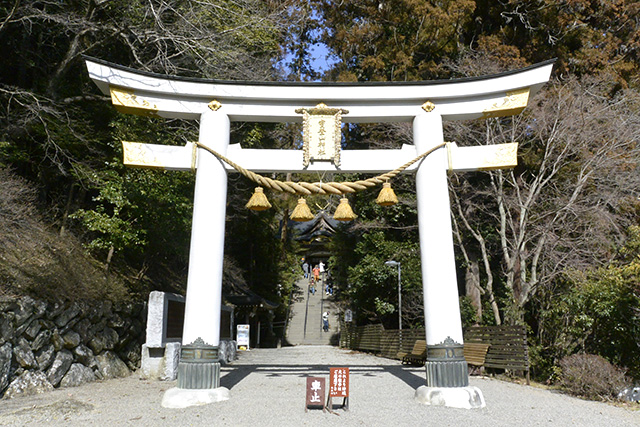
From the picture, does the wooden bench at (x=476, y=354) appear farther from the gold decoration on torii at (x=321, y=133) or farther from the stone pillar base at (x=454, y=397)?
the gold decoration on torii at (x=321, y=133)

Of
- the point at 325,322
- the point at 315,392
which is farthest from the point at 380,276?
the point at 315,392

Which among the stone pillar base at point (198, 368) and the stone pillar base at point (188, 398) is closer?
the stone pillar base at point (188, 398)

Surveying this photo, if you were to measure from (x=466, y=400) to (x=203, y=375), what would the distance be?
11.9 ft

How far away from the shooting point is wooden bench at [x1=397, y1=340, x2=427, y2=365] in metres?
11.5

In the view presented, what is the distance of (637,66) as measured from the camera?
570 inches

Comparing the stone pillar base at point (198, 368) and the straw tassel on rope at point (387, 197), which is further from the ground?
the straw tassel on rope at point (387, 197)

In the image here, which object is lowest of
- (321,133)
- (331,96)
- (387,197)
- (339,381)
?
(339,381)

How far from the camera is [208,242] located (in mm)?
6801

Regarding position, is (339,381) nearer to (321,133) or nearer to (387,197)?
(387,197)

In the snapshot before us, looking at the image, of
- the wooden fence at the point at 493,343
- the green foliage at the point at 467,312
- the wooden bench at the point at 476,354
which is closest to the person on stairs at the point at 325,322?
the wooden fence at the point at 493,343

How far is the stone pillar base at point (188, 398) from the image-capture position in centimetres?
610

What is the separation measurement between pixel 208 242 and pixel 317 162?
211cm

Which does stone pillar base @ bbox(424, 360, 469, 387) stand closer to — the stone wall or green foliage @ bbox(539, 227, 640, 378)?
green foliage @ bbox(539, 227, 640, 378)

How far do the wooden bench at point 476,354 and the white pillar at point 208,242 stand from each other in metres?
6.16
